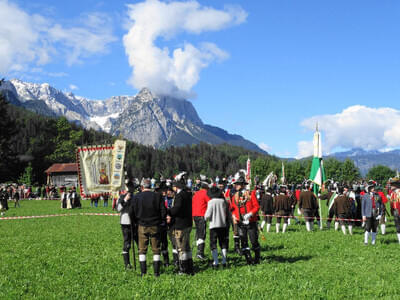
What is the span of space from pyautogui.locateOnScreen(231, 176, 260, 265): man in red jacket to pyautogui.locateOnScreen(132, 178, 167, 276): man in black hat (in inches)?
106

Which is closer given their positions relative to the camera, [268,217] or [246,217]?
[246,217]

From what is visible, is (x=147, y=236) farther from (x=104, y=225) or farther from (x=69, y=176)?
(x=69, y=176)

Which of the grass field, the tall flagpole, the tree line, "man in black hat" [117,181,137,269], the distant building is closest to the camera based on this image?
the grass field

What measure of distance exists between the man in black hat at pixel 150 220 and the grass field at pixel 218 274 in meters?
0.57

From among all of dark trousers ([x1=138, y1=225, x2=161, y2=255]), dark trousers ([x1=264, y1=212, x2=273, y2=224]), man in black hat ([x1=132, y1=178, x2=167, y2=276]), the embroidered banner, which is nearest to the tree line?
the embroidered banner

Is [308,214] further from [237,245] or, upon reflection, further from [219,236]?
[219,236]

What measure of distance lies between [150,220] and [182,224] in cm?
107

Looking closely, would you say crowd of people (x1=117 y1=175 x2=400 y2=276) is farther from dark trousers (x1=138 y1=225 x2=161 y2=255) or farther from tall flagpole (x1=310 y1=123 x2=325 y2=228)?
tall flagpole (x1=310 y1=123 x2=325 y2=228)

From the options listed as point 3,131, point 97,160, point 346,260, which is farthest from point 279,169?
point 346,260

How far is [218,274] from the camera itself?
1084cm

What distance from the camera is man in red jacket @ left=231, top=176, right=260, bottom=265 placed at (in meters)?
12.1

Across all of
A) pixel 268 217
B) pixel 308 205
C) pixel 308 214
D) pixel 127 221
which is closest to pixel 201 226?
pixel 127 221

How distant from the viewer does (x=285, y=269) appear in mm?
11234

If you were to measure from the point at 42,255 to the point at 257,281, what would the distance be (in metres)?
8.16
